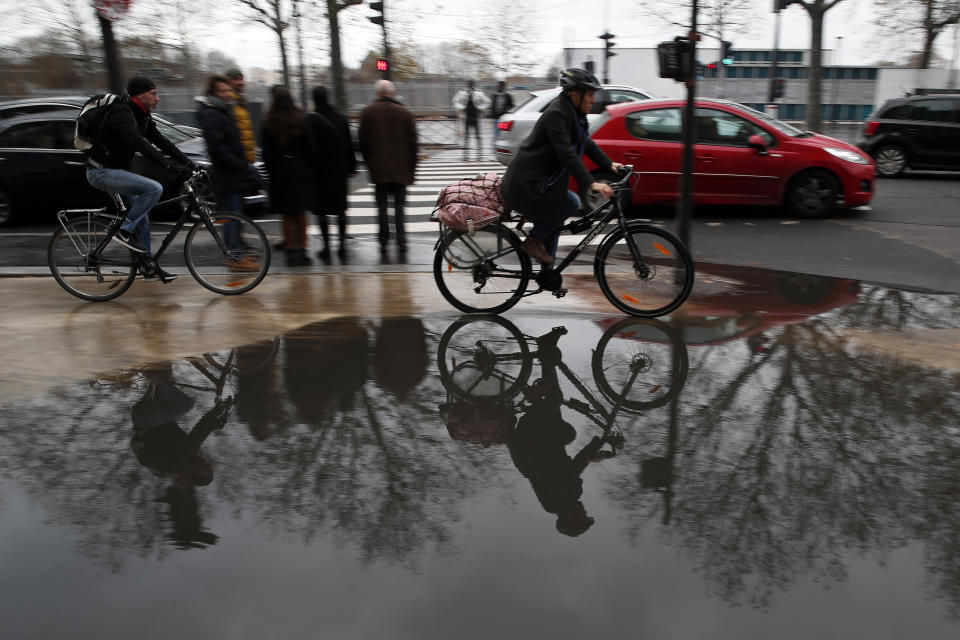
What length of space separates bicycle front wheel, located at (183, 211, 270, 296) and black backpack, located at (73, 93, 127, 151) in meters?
1.04

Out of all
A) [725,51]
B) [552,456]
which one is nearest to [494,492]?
[552,456]

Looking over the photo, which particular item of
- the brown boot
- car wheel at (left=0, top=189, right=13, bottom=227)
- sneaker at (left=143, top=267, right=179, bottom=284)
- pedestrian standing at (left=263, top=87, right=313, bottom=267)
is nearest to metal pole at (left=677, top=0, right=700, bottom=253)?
the brown boot

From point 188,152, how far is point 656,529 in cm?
934

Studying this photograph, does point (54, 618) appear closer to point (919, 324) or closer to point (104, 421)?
point (104, 421)

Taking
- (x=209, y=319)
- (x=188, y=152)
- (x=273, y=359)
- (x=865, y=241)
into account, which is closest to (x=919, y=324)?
(x=865, y=241)

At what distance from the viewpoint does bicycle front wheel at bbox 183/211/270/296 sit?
6.95m

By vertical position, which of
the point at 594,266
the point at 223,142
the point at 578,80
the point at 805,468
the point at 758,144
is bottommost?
the point at 805,468

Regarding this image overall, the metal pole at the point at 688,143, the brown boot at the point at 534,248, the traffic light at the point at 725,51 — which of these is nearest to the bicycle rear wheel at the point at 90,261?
the brown boot at the point at 534,248

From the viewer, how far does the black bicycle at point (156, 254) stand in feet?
22.3

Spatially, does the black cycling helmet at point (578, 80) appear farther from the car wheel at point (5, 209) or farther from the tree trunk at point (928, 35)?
the tree trunk at point (928, 35)

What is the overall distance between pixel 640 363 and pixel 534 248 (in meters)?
1.37

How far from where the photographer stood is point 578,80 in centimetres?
571

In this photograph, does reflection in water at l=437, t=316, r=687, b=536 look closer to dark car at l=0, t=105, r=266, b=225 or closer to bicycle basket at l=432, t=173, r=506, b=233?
bicycle basket at l=432, t=173, r=506, b=233

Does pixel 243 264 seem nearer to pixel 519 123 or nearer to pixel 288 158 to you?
pixel 288 158
